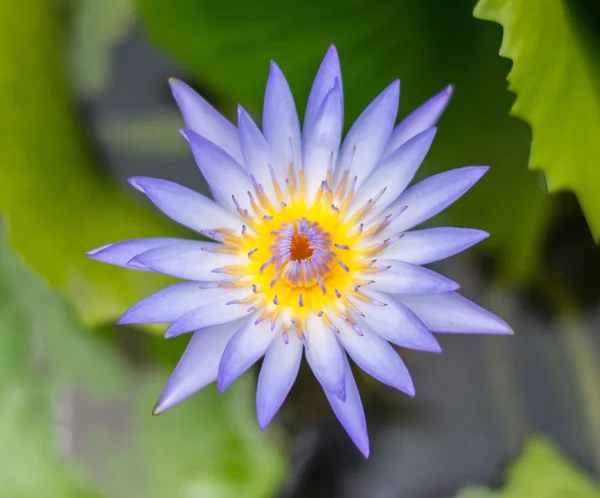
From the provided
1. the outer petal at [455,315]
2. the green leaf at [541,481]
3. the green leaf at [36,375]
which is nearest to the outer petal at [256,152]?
the outer petal at [455,315]

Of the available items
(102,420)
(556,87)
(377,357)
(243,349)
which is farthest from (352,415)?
(102,420)

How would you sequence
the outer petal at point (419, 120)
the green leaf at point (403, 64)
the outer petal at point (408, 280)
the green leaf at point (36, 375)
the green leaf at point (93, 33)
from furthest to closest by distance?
the green leaf at point (93, 33), the green leaf at point (36, 375), the green leaf at point (403, 64), the outer petal at point (419, 120), the outer petal at point (408, 280)

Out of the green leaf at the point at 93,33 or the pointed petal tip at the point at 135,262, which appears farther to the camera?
the green leaf at the point at 93,33

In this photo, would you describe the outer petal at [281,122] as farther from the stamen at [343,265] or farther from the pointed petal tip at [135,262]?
the pointed petal tip at [135,262]

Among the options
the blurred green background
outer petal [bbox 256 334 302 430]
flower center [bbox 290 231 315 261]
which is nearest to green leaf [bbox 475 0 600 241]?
the blurred green background

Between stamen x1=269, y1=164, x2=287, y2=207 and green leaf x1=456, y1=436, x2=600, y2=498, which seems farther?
green leaf x1=456, y1=436, x2=600, y2=498

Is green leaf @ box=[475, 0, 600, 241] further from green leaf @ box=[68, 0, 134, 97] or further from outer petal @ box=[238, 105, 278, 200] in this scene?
green leaf @ box=[68, 0, 134, 97]
